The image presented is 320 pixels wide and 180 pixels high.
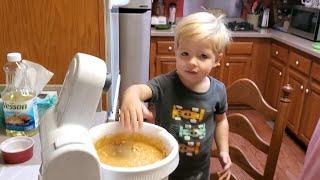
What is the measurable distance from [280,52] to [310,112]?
71 centimetres

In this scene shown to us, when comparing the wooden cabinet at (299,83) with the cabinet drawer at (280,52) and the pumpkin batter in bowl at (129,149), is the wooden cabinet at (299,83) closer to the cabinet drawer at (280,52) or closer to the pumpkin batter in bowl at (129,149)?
the cabinet drawer at (280,52)

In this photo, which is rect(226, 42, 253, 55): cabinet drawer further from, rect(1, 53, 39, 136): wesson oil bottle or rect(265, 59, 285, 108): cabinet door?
rect(1, 53, 39, 136): wesson oil bottle

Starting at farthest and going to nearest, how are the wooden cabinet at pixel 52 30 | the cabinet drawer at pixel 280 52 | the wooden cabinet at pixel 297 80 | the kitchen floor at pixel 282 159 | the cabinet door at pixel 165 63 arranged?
the cabinet door at pixel 165 63 < the cabinet drawer at pixel 280 52 < the wooden cabinet at pixel 297 80 < the kitchen floor at pixel 282 159 < the wooden cabinet at pixel 52 30

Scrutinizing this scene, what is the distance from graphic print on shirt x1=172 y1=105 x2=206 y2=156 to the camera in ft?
3.26

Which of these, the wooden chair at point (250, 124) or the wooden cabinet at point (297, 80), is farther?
the wooden cabinet at point (297, 80)

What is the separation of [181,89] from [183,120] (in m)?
0.10

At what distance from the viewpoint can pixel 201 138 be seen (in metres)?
1.01

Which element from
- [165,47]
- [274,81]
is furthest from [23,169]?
[274,81]

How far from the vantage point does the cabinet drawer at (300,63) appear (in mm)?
2537

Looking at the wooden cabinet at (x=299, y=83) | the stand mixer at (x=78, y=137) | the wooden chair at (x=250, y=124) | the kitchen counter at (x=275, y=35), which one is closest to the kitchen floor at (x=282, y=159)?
the wooden cabinet at (x=299, y=83)

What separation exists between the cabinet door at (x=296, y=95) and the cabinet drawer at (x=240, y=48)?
0.48 metres

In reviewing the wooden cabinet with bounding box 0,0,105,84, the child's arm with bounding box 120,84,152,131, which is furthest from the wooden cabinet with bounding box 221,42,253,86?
the child's arm with bounding box 120,84,152,131

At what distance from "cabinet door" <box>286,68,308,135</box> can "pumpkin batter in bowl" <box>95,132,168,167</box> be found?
223cm

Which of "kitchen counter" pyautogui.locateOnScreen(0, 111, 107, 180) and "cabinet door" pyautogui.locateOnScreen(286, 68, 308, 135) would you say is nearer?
"kitchen counter" pyautogui.locateOnScreen(0, 111, 107, 180)
